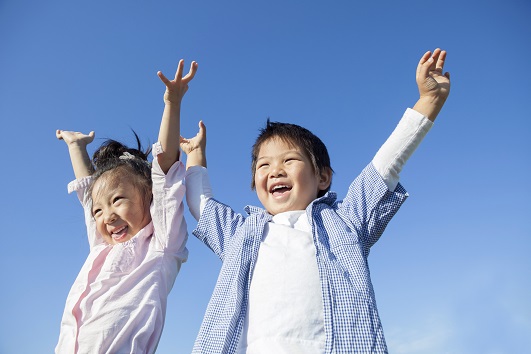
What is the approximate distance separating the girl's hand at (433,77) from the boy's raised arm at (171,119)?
5.35ft

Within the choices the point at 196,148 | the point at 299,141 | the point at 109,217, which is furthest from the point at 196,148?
the point at 299,141

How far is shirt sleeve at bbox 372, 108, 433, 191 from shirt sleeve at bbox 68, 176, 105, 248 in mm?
2181

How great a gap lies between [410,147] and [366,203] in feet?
1.41

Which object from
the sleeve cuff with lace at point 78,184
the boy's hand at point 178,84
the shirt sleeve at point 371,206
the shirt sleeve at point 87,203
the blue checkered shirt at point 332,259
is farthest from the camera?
the sleeve cuff with lace at point 78,184

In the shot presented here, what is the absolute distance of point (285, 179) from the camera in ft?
10.4

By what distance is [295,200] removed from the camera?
3.15 m

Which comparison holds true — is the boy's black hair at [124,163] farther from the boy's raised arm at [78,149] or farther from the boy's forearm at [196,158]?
the boy's forearm at [196,158]

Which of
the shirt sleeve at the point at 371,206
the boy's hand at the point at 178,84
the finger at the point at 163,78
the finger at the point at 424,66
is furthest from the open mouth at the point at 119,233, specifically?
the finger at the point at 424,66

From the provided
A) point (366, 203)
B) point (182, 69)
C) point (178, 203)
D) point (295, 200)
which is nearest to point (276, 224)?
point (295, 200)

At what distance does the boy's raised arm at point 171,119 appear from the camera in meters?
3.48

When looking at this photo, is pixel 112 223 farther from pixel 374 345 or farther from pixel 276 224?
pixel 374 345

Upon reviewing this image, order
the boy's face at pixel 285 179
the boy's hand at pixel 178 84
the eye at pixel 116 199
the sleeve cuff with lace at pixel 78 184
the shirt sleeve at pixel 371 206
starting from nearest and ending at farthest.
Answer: the shirt sleeve at pixel 371 206 < the boy's face at pixel 285 179 < the boy's hand at pixel 178 84 < the eye at pixel 116 199 < the sleeve cuff with lace at pixel 78 184

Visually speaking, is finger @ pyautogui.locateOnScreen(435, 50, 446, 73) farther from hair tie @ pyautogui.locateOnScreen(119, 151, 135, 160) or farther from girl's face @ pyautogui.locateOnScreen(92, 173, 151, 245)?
hair tie @ pyautogui.locateOnScreen(119, 151, 135, 160)

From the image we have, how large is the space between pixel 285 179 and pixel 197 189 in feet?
2.37
